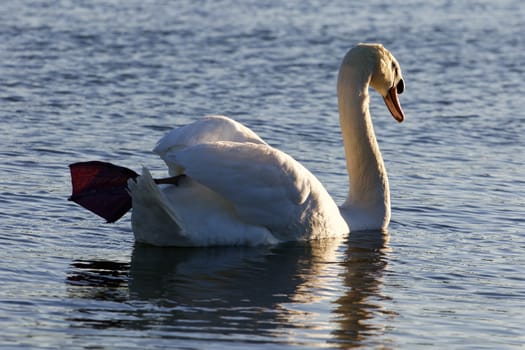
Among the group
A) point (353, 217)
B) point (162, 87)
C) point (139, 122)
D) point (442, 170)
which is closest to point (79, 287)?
point (353, 217)

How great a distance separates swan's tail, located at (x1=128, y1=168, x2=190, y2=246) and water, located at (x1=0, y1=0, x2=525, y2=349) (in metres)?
0.12

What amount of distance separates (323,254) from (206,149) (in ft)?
4.17

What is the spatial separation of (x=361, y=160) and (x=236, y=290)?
9.07 feet

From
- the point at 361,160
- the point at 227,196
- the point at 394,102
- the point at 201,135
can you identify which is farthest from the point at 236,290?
the point at 394,102

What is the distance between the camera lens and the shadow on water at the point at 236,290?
7215 mm

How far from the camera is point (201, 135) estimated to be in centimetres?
942

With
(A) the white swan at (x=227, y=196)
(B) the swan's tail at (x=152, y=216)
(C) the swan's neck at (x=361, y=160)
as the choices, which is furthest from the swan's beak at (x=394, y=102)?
(B) the swan's tail at (x=152, y=216)

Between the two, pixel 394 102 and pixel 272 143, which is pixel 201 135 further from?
pixel 272 143

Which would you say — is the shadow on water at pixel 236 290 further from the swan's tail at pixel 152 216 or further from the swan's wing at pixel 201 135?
the swan's wing at pixel 201 135

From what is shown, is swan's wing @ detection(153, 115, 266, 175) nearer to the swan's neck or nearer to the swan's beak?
the swan's neck

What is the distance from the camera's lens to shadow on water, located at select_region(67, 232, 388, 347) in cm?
721

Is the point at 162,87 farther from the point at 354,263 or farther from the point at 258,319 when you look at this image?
the point at 258,319

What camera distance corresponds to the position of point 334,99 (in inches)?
651

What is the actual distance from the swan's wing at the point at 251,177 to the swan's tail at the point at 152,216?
1.04ft
